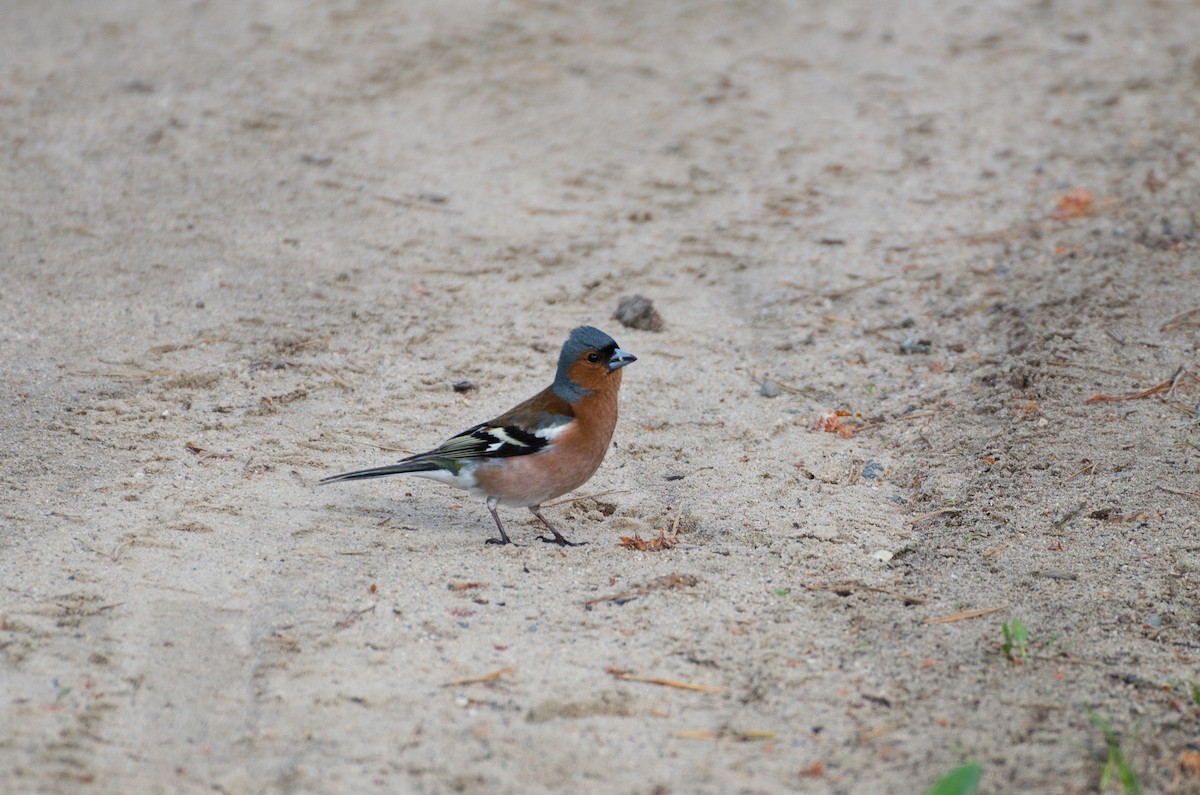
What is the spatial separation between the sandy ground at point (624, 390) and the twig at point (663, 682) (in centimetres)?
3

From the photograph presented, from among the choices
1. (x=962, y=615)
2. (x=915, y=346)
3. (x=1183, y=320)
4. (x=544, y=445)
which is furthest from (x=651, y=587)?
(x=1183, y=320)

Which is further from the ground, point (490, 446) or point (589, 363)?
point (589, 363)

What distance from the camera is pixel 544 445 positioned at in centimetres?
558

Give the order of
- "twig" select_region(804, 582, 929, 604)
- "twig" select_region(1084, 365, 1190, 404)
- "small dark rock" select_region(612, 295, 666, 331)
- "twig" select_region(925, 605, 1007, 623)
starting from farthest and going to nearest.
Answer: "small dark rock" select_region(612, 295, 666, 331) < "twig" select_region(1084, 365, 1190, 404) < "twig" select_region(804, 582, 929, 604) < "twig" select_region(925, 605, 1007, 623)

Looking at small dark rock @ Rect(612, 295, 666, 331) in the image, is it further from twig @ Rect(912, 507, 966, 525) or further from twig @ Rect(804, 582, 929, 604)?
twig @ Rect(804, 582, 929, 604)

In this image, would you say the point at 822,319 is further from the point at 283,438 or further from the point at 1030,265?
the point at 283,438

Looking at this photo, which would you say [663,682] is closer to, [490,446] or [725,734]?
[725,734]

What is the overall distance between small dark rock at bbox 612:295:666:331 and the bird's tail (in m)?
2.18

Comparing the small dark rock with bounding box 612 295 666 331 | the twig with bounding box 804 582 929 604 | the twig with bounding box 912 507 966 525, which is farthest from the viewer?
the small dark rock with bounding box 612 295 666 331

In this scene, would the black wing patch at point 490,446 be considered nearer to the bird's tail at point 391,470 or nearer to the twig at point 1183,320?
the bird's tail at point 391,470

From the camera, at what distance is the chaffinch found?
557cm

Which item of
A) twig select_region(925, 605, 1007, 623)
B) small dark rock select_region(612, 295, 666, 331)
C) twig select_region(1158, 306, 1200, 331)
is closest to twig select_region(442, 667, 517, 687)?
twig select_region(925, 605, 1007, 623)

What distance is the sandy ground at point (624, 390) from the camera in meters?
4.07

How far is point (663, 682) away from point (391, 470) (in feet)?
5.76
